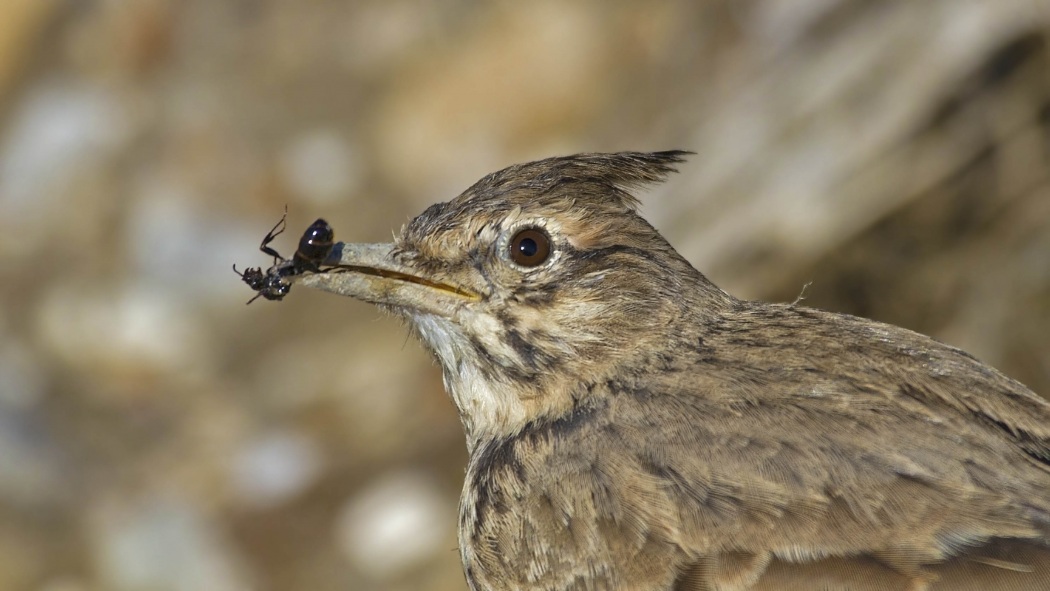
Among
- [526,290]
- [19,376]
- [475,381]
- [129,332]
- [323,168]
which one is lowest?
[475,381]

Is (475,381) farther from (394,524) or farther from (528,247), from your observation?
(394,524)

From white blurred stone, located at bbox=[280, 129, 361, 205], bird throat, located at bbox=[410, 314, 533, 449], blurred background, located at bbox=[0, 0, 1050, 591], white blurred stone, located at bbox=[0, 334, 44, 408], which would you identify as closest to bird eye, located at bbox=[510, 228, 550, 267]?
bird throat, located at bbox=[410, 314, 533, 449]

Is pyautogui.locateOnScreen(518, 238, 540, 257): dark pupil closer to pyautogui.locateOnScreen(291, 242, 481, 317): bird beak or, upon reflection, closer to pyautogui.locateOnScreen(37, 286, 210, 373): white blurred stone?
pyautogui.locateOnScreen(291, 242, 481, 317): bird beak

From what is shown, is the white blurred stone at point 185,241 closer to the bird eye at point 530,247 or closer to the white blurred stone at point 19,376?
the white blurred stone at point 19,376

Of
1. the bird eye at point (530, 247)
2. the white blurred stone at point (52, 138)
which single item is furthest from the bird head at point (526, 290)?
the white blurred stone at point (52, 138)

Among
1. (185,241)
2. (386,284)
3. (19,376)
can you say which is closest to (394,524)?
(185,241)

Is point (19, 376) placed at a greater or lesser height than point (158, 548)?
greater
